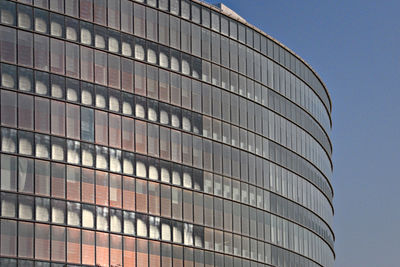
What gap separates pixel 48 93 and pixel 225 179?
69.6 ft

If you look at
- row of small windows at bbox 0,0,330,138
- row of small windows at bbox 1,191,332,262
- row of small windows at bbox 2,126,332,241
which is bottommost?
row of small windows at bbox 1,191,332,262

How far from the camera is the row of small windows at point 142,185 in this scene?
7400 centimetres

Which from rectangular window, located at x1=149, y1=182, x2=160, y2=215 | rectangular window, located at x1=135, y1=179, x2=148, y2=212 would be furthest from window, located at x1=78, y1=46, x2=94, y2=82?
rectangular window, located at x1=149, y1=182, x2=160, y2=215

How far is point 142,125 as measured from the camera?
274 ft

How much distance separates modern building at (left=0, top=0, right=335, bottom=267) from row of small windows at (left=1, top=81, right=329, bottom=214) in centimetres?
10

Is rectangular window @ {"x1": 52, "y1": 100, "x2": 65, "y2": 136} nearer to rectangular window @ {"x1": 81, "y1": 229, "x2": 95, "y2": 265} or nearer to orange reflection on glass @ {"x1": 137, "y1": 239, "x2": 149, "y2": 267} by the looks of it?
rectangular window @ {"x1": 81, "y1": 229, "x2": 95, "y2": 265}

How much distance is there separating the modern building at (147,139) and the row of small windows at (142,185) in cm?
11

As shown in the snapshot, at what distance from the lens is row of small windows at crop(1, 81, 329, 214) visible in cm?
7531

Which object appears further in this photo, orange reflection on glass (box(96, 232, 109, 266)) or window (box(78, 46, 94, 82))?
window (box(78, 46, 94, 82))

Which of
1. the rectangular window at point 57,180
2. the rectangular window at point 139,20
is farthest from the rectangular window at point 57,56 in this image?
the rectangular window at point 139,20

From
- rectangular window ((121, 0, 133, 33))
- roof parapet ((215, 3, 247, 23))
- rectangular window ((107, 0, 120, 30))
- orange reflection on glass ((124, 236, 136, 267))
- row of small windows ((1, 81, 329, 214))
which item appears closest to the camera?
row of small windows ((1, 81, 329, 214))

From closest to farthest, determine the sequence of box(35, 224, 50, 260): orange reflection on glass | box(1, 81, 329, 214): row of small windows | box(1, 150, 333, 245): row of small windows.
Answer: box(35, 224, 50, 260): orange reflection on glass
box(1, 150, 333, 245): row of small windows
box(1, 81, 329, 214): row of small windows

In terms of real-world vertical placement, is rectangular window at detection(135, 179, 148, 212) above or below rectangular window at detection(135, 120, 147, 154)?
below

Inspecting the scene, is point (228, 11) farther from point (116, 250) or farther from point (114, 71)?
point (116, 250)
